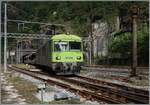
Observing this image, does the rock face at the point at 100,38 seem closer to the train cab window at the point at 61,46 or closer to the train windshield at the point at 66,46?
the train windshield at the point at 66,46

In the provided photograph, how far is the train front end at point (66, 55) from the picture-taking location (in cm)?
2817

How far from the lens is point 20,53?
85.2m

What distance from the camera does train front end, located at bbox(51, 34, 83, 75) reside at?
28.2m

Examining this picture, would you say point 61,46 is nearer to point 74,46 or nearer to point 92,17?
point 74,46

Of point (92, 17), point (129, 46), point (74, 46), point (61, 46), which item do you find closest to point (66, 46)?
point (61, 46)

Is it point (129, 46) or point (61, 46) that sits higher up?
point (129, 46)

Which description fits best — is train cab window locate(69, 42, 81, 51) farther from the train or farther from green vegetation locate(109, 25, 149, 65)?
green vegetation locate(109, 25, 149, 65)

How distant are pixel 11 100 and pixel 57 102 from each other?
5.69ft

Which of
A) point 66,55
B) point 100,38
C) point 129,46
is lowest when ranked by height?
point 66,55

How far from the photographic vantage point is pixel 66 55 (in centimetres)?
2838

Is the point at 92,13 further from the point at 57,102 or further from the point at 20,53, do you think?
the point at 57,102

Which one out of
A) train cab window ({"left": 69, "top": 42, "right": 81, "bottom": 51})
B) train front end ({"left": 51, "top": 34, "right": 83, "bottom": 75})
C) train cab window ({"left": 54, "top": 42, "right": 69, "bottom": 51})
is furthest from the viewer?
train cab window ({"left": 69, "top": 42, "right": 81, "bottom": 51})

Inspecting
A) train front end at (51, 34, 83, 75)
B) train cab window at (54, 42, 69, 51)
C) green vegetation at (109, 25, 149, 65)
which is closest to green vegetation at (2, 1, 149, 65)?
green vegetation at (109, 25, 149, 65)

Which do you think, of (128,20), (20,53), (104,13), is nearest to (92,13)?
(104,13)
